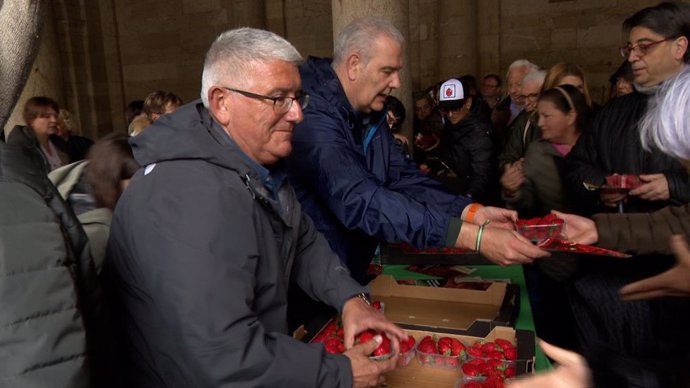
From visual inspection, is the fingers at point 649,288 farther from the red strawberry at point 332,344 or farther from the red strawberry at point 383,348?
the red strawberry at point 332,344

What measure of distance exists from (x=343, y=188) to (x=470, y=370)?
2.89 ft

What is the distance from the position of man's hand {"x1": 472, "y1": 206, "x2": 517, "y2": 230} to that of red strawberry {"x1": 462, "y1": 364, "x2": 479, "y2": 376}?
0.82 m

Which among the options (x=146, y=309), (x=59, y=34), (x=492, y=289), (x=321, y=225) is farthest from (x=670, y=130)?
(x=59, y=34)

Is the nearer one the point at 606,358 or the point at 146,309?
the point at 606,358

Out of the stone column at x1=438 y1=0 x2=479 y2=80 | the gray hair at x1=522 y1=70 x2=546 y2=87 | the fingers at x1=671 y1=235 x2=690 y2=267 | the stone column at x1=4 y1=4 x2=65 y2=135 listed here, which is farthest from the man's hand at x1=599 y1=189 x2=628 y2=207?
the stone column at x1=4 y1=4 x2=65 y2=135

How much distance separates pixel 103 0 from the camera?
1084cm

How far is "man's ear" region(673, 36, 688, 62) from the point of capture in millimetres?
2918

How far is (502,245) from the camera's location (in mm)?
2299

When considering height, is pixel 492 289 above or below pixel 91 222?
below

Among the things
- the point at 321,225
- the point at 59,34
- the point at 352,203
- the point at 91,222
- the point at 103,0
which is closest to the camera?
the point at 91,222

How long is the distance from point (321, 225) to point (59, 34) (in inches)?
381

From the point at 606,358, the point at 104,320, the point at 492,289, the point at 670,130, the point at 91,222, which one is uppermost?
the point at 670,130

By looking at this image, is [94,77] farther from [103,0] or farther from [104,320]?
[104,320]

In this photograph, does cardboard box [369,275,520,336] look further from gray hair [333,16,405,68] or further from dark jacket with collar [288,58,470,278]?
gray hair [333,16,405,68]
